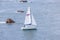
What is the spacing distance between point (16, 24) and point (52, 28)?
5476 millimetres

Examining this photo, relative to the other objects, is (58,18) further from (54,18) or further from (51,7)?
(51,7)

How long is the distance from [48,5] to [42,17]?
16.5m

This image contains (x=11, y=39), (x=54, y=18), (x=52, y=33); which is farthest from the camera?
(x=54, y=18)

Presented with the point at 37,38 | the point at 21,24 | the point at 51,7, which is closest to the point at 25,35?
the point at 37,38

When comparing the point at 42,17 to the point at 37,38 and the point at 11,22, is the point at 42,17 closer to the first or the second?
the point at 11,22

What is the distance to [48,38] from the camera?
4934 centimetres

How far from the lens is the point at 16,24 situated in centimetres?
5644

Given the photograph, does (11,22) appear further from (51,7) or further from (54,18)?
(51,7)

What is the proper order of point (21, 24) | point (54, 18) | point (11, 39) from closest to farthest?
point (11, 39) → point (21, 24) → point (54, 18)

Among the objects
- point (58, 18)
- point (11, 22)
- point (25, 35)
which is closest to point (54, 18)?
point (58, 18)

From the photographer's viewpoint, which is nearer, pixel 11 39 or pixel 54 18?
pixel 11 39

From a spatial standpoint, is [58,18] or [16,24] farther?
[58,18]

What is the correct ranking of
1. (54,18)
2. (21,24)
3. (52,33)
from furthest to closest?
(54,18), (21,24), (52,33)

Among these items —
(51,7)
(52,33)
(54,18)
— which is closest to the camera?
(52,33)
